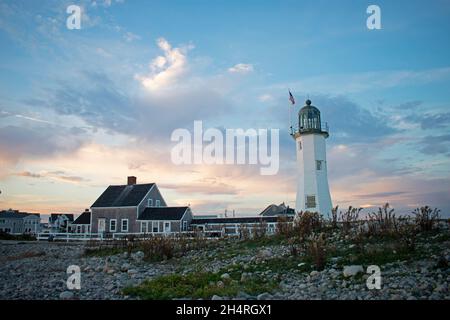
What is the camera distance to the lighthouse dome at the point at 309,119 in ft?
93.2

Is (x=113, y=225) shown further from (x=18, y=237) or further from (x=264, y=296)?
(x=264, y=296)

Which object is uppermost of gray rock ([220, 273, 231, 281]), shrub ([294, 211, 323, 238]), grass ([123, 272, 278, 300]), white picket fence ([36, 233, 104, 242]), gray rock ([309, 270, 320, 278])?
shrub ([294, 211, 323, 238])

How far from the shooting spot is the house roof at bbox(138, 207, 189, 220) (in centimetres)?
3724

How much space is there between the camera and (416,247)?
1042 cm

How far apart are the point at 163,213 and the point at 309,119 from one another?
17.0 m

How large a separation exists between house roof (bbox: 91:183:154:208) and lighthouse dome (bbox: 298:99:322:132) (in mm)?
17642

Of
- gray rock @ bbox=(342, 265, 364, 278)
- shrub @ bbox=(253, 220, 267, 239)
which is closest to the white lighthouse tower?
shrub @ bbox=(253, 220, 267, 239)

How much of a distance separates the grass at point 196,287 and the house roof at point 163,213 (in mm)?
27532

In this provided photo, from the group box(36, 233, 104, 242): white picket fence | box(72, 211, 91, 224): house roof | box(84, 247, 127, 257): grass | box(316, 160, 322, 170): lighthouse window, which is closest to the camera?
box(84, 247, 127, 257): grass

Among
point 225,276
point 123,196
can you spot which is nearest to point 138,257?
point 225,276

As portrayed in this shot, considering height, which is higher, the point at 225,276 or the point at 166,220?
the point at 166,220

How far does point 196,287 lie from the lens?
8.95m

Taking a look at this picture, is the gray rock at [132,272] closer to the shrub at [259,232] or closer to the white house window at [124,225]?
the shrub at [259,232]

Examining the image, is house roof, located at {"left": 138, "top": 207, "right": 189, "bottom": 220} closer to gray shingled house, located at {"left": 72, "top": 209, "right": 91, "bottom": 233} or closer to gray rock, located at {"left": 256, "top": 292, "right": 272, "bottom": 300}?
gray shingled house, located at {"left": 72, "top": 209, "right": 91, "bottom": 233}
